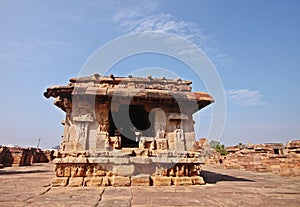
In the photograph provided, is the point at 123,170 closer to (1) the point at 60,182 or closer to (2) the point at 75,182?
(2) the point at 75,182

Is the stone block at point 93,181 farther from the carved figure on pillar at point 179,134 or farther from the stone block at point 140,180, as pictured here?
the carved figure on pillar at point 179,134

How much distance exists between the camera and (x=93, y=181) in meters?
5.98

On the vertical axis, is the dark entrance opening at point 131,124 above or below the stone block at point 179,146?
above

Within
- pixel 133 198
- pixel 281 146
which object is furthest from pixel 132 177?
pixel 281 146

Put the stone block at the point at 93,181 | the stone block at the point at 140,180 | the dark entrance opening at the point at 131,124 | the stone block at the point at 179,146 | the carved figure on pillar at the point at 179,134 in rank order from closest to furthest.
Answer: the stone block at the point at 93,181 < the stone block at the point at 140,180 < the stone block at the point at 179,146 < the carved figure on pillar at the point at 179,134 < the dark entrance opening at the point at 131,124

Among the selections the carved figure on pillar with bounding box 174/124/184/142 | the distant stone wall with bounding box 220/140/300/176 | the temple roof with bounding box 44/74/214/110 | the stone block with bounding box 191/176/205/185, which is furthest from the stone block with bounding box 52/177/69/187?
the distant stone wall with bounding box 220/140/300/176

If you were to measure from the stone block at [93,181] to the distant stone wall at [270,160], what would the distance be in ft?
35.1

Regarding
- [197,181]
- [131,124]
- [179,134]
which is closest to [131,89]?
[131,124]

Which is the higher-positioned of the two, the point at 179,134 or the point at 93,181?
the point at 179,134

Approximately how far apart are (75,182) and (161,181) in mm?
2582

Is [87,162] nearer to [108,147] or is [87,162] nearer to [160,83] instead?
[108,147]

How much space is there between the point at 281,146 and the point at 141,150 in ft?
53.1

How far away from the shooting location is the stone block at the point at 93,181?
5926 millimetres

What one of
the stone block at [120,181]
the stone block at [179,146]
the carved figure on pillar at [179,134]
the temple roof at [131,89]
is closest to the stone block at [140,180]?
the stone block at [120,181]
